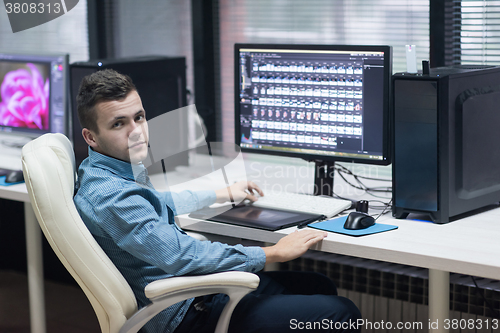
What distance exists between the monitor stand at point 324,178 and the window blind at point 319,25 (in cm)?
66

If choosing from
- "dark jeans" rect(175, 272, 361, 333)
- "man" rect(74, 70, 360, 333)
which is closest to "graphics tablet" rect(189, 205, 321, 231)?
"man" rect(74, 70, 360, 333)

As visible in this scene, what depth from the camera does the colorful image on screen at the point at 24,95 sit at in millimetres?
2461

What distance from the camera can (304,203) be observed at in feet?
5.89

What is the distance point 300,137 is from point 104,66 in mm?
818

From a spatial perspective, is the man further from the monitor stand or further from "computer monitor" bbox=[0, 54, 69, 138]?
"computer monitor" bbox=[0, 54, 69, 138]

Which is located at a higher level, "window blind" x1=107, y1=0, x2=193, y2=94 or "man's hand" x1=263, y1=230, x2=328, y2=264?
"window blind" x1=107, y1=0, x2=193, y2=94

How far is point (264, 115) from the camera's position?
2.03m

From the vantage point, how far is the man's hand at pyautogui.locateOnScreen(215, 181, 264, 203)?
187 centimetres

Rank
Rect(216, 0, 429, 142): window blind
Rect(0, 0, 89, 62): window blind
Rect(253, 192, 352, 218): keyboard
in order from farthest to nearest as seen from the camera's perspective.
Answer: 1. Rect(0, 0, 89, 62): window blind
2. Rect(216, 0, 429, 142): window blind
3. Rect(253, 192, 352, 218): keyboard

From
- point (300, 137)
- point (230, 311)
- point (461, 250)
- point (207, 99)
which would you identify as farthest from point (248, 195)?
point (207, 99)

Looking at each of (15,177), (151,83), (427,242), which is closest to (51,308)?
(15,177)

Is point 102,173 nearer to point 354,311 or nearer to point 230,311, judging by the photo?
point 230,311

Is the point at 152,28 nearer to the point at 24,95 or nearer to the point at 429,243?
the point at 24,95

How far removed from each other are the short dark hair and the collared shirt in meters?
0.09
